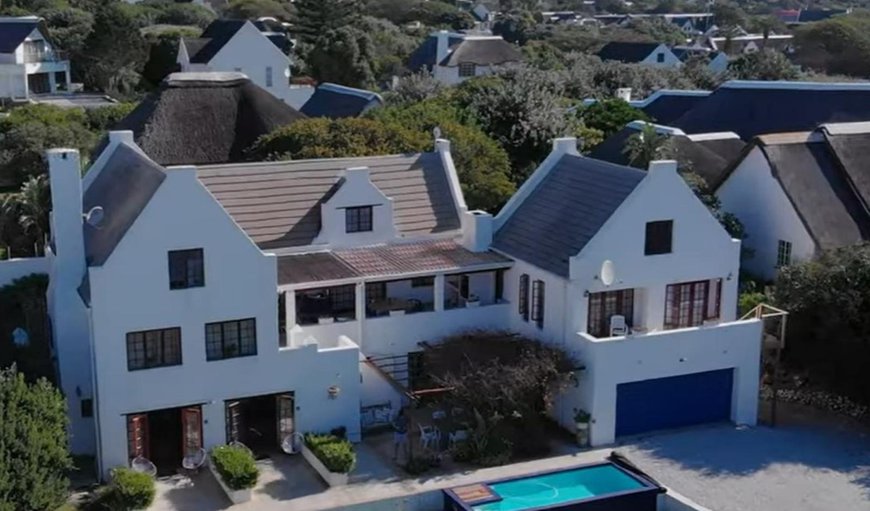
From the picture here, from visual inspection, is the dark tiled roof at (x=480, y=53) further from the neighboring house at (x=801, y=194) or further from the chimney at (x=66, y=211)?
the chimney at (x=66, y=211)

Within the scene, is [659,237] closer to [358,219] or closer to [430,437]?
[430,437]

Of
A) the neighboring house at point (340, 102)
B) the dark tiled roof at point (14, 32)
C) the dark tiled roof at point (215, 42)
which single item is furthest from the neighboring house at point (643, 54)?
the dark tiled roof at point (14, 32)

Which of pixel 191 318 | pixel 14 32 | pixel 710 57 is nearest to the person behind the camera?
pixel 191 318

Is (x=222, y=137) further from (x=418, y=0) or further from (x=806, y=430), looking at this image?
(x=418, y=0)

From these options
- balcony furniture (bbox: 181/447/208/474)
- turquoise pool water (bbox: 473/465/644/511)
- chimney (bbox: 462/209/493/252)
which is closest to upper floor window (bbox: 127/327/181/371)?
balcony furniture (bbox: 181/447/208/474)

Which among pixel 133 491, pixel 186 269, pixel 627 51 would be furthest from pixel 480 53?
pixel 133 491
